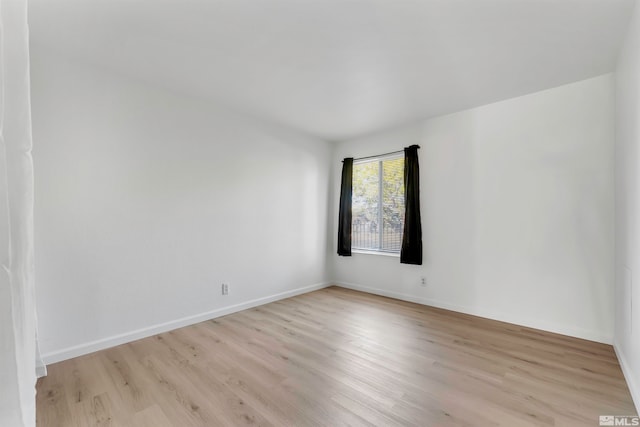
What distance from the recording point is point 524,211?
3.04 metres

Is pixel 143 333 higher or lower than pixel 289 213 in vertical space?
lower

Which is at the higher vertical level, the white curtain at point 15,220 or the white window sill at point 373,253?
the white curtain at point 15,220

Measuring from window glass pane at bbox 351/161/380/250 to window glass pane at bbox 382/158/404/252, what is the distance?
121 mm

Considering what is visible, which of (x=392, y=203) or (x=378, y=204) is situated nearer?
(x=392, y=203)

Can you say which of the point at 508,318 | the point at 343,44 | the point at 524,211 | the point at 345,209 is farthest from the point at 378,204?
the point at 343,44

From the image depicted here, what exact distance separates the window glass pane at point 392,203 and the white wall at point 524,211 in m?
0.38

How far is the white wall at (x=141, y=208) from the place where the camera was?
228 centimetres

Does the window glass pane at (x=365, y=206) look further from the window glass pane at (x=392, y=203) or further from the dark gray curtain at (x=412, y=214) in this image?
the dark gray curtain at (x=412, y=214)

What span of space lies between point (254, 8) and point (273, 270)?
303 cm

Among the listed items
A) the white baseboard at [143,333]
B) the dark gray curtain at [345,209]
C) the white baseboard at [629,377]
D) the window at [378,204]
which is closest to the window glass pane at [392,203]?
the window at [378,204]

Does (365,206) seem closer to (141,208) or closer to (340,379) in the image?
(340,379)

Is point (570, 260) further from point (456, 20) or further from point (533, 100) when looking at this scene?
point (456, 20)

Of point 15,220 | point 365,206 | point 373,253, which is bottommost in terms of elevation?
point 373,253
